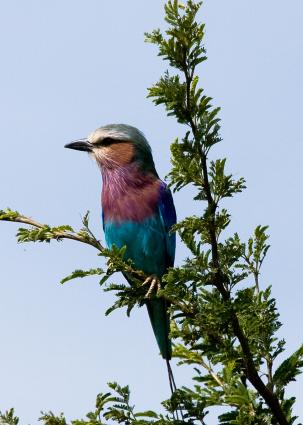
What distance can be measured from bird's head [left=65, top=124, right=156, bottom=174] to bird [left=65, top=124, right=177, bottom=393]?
0.01m

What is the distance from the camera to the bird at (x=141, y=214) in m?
8.06

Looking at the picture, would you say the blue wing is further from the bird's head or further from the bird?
the bird's head

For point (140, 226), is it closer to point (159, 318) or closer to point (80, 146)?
point (159, 318)

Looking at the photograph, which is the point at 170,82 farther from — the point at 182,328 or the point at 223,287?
the point at 182,328

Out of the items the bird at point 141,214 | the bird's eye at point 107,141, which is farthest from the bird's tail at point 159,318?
the bird's eye at point 107,141

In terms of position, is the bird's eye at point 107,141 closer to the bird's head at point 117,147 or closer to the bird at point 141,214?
the bird's head at point 117,147

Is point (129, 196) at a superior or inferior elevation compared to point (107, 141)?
inferior

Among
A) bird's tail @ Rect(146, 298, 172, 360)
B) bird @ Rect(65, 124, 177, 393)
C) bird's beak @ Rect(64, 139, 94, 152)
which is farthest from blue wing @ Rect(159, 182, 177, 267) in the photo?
bird's beak @ Rect(64, 139, 94, 152)

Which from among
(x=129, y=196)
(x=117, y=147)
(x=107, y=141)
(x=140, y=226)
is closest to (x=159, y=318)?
(x=140, y=226)

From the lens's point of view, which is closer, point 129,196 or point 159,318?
point 159,318

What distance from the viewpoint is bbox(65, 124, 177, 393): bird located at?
8.06m

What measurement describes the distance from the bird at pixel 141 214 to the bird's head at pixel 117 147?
0.01m

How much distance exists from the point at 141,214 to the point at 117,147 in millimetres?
1206

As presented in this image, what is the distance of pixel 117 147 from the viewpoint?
8992mm
